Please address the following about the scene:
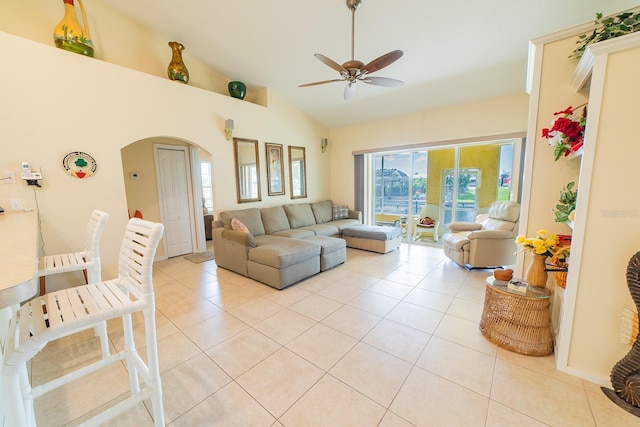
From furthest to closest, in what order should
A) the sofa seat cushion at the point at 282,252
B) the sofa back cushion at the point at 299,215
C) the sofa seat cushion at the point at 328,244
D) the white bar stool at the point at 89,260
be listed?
1. the sofa back cushion at the point at 299,215
2. the sofa seat cushion at the point at 328,244
3. the sofa seat cushion at the point at 282,252
4. the white bar stool at the point at 89,260

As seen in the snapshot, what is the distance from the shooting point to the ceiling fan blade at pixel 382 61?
2.26m

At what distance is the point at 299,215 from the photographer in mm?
5086

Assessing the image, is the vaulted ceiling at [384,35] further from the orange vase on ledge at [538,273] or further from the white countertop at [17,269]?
the white countertop at [17,269]

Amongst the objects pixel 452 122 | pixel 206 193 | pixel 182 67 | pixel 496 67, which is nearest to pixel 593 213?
pixel 496 67

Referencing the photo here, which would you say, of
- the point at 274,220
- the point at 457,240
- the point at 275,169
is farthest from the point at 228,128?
the point at 457,240

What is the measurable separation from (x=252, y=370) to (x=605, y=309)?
236 cm

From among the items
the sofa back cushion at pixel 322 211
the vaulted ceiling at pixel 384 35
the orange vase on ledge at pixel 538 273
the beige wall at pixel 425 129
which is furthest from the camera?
the sofa back cushion at pixel 322 211

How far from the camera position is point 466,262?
147 inches

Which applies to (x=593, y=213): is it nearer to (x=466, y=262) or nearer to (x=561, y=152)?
(x=561, y=152)

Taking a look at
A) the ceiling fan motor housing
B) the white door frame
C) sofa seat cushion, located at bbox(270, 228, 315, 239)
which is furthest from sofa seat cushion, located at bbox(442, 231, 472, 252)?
the white door frame

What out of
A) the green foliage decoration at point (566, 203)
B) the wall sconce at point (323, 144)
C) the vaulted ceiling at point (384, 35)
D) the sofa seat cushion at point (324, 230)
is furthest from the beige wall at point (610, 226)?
the wall sconce at point (323, 144)

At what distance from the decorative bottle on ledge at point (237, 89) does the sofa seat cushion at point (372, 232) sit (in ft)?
10.1

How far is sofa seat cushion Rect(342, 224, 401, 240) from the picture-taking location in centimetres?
458

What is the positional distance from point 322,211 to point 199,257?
2.61 meters
